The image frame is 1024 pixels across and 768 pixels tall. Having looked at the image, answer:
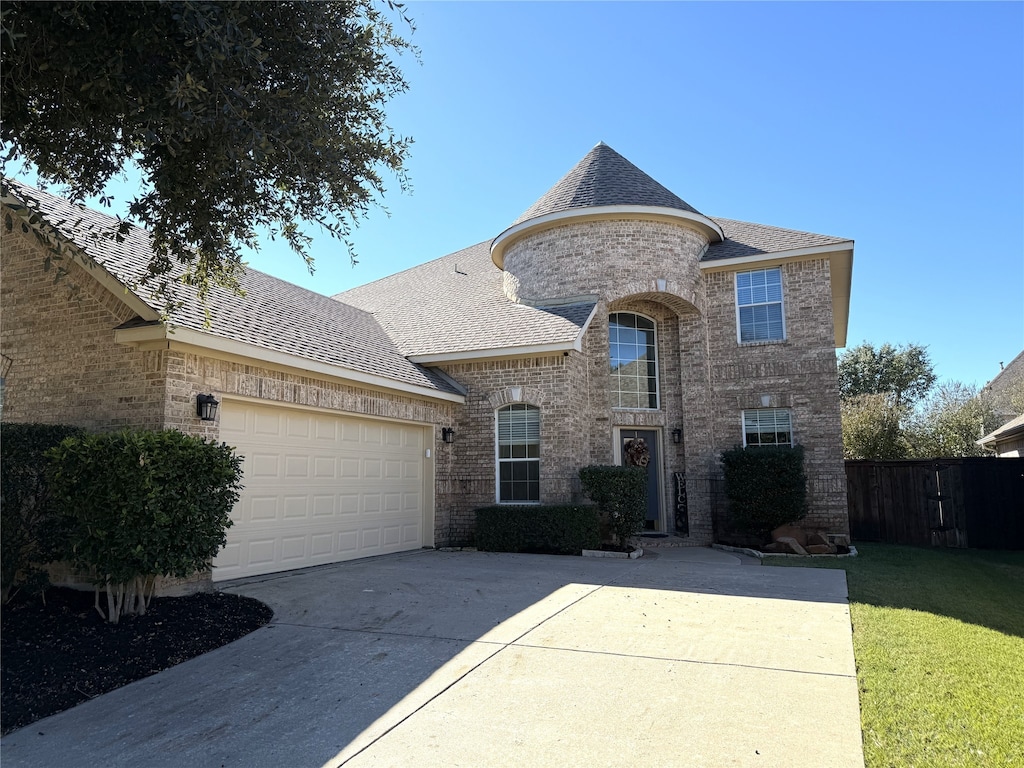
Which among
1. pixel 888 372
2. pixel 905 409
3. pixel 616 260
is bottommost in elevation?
pixel 905 409

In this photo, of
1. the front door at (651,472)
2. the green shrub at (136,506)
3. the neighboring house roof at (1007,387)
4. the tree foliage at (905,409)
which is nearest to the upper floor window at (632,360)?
the front door at (651,472)

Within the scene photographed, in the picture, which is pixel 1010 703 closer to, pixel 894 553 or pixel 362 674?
pixel 362 674

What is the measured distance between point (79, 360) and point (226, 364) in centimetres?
182

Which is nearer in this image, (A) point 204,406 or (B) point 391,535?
(A) point 204,406

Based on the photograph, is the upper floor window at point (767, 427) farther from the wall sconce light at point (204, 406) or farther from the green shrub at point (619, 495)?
the wall sconce light at point (204, 406)

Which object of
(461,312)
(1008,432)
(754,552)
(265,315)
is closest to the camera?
(265,315)

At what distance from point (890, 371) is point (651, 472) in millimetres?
28623

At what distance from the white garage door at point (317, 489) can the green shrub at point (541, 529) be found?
1.47 meters

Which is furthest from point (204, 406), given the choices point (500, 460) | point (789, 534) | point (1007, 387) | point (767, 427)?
point (1007, 387)

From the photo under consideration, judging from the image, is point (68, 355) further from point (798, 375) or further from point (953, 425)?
point (953, 425)

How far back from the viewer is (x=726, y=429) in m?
14.5

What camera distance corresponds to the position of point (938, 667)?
4.85 meters

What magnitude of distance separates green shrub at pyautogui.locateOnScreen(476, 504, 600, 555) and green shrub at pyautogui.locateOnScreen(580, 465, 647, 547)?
331 mm

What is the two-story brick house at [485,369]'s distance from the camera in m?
8.24
